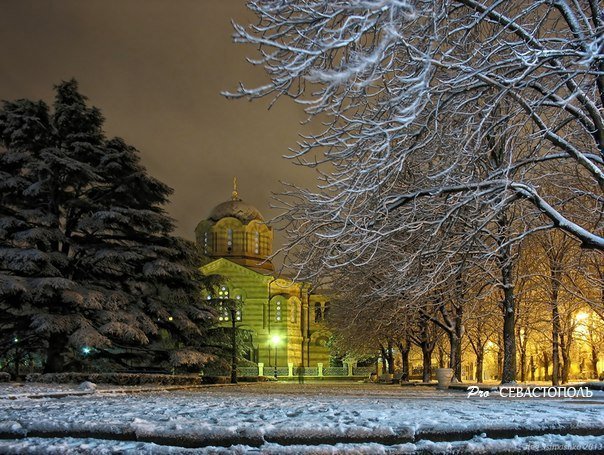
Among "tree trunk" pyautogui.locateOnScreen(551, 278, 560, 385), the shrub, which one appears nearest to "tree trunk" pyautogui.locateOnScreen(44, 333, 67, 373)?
the shrub

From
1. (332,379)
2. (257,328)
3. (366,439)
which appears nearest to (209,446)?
(366,439)

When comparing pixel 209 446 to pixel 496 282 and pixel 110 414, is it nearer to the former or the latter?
pixel 110 414

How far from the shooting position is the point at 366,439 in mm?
6828

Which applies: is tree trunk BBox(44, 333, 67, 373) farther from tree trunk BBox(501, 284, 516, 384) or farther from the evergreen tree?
tree trunk BBox(501, 284, 516, 384)

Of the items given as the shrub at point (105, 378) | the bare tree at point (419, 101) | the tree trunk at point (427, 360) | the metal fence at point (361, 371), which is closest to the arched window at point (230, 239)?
the metal fence at point (361, 371)

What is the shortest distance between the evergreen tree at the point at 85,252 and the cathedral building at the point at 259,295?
35.6m

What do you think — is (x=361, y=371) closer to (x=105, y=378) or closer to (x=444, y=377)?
(x=444, y=377)

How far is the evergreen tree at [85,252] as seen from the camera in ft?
80.5

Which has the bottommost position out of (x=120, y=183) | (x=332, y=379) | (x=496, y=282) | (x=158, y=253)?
(x=332, y=379)

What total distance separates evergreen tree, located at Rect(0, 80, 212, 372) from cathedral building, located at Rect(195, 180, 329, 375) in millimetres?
35557

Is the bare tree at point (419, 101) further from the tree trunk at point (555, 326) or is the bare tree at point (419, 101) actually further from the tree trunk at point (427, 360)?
the tree trunk at point (427, 360)

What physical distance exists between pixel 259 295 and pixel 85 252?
4238cm

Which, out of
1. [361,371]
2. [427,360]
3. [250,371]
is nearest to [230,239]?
[250,371]

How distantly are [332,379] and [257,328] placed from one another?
12.5 m
